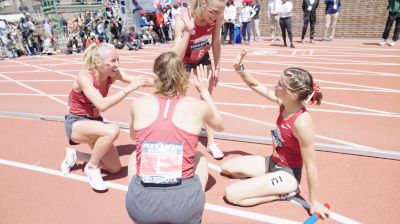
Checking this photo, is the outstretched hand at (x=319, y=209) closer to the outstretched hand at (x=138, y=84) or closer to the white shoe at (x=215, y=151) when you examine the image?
the white shoe at (x=215, y=151)

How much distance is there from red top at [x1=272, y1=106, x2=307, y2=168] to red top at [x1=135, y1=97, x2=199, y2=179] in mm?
967

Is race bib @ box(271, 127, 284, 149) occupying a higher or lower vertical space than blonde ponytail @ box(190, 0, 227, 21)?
lower

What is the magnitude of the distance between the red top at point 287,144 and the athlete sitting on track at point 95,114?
1435 millimetres

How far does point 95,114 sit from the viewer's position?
12.2ft

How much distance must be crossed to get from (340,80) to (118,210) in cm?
593

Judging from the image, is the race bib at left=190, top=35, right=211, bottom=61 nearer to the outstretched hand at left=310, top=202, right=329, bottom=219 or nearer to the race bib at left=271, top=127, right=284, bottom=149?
the race bib at left=271, top=127, right=284, bottom=149

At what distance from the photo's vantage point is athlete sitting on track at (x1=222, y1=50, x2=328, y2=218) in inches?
103

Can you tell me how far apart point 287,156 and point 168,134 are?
1316mm

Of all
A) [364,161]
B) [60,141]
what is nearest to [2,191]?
[60,141]

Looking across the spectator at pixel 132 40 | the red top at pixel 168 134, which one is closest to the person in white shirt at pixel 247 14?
the spectator at pixel 132 40

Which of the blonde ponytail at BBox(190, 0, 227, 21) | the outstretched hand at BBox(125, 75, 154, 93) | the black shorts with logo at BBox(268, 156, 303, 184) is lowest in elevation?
the black shorts with logo at BBox(268, 156, 303, 184)

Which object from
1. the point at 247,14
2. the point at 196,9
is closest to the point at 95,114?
the point at 196,9

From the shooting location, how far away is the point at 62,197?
10.6 ft

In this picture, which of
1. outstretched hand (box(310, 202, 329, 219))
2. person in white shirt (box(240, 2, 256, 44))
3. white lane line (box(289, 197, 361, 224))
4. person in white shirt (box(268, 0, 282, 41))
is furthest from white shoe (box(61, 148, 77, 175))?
person in white shirt (box(240, 2, 256, 44))
